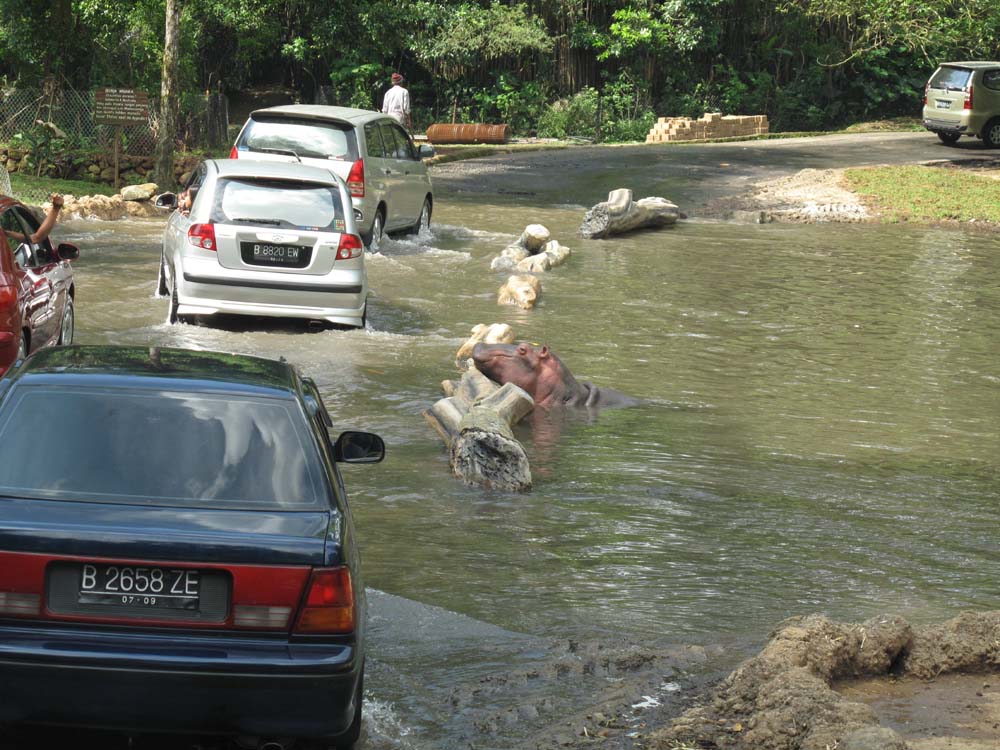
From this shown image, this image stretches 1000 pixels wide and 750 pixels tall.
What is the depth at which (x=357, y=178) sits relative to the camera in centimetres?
1728

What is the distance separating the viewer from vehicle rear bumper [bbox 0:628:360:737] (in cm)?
416

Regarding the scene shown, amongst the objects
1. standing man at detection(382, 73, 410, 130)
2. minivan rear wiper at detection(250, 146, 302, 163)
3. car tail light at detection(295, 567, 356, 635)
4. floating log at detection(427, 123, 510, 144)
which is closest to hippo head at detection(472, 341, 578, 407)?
car tail light at detection(295, 567, 356, 635)

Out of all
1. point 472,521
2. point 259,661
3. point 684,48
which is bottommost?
point 472,521

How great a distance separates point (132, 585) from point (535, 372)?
6914 mm

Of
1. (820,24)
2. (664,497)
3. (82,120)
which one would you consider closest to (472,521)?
(664,497)

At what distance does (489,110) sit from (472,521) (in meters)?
35.4

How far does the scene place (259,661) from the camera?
4.25 metres

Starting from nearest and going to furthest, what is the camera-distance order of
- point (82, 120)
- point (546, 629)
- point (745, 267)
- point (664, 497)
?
point (546, 629), point (664, 497), point (745, 267), point (82, 120)

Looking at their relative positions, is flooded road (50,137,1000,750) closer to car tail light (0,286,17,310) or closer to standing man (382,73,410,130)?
car tail light (0,286,17,310)

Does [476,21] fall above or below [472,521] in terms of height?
above

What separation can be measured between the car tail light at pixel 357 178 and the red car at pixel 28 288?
6011 mm

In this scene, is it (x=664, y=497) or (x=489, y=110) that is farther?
(x=489, y=110)

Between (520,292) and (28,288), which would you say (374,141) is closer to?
(520,292)

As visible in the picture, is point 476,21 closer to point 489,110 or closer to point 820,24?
point 489,110
